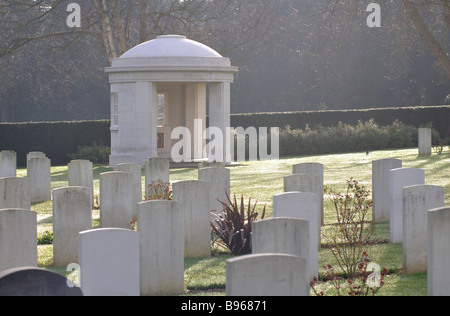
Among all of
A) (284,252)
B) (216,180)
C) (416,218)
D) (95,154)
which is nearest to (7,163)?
(216,180)

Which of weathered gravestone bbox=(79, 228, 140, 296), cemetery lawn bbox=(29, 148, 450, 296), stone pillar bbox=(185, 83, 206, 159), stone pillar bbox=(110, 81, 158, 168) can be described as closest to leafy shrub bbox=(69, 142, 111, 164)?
cemetery lawn bbox=(29, 148, 450, 296)

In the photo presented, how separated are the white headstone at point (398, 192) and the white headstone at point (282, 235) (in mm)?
3602

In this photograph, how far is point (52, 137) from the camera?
28703 mm

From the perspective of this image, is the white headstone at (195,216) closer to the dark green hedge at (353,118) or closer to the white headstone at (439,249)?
the white headstone at (439,249)

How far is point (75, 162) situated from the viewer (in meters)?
14.1

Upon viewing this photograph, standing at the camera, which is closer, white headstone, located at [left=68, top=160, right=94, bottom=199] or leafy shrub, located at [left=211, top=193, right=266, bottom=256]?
leafy shrub, located at [left=211, top=193, right=266, bottom=256]

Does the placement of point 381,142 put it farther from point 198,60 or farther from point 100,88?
point 100,88

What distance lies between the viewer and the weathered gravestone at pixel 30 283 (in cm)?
443

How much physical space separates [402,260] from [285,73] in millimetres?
43738

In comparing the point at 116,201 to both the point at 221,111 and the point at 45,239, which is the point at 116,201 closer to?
the point at 45,239

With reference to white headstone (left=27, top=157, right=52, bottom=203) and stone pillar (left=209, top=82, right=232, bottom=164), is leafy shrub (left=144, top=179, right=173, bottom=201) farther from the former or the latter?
stone pillar (left=209, top=82, right=232, bottom=164)

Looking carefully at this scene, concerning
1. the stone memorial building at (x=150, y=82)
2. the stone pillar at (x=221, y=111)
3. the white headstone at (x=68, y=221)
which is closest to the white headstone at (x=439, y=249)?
the white headstone at (x=68, y=221)

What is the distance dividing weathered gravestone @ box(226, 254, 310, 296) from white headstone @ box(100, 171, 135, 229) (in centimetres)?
606

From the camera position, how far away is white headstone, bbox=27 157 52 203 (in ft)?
49.4
